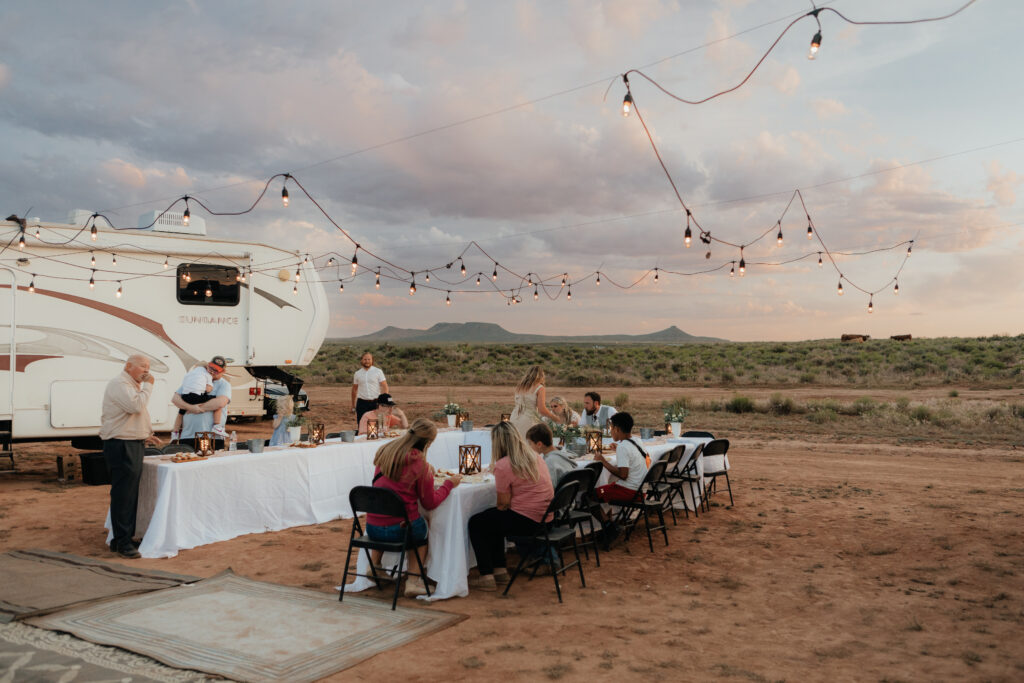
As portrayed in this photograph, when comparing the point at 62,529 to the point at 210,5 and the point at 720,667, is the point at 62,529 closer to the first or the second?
the point at 720,667

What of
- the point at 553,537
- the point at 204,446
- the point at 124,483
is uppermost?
the point at 204,446

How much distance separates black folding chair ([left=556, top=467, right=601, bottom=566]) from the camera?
5656 mm

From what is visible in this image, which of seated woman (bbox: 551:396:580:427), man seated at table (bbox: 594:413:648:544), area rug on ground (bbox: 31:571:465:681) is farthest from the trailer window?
man seated at table (bbox: 594:413:648:544)

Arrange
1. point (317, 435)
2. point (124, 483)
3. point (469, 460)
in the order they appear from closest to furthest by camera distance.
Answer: point (469, 460), point (124, 483), point (317, 435)

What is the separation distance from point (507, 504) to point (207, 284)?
322 inches

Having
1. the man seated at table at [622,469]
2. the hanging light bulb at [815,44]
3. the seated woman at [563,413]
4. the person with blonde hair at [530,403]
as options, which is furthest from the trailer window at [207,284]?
the hanging light bulb at [815,44]

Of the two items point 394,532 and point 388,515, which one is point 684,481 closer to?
point 394,532

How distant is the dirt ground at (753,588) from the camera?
156 inches

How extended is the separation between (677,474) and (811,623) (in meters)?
2.93

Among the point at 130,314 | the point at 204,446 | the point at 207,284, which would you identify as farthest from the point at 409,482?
the point at 207,284

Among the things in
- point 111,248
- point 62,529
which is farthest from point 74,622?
point 111,248

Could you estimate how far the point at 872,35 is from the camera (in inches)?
328

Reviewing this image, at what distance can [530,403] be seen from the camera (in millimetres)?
7887

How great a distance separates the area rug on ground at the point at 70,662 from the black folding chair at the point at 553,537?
236 centimetres
